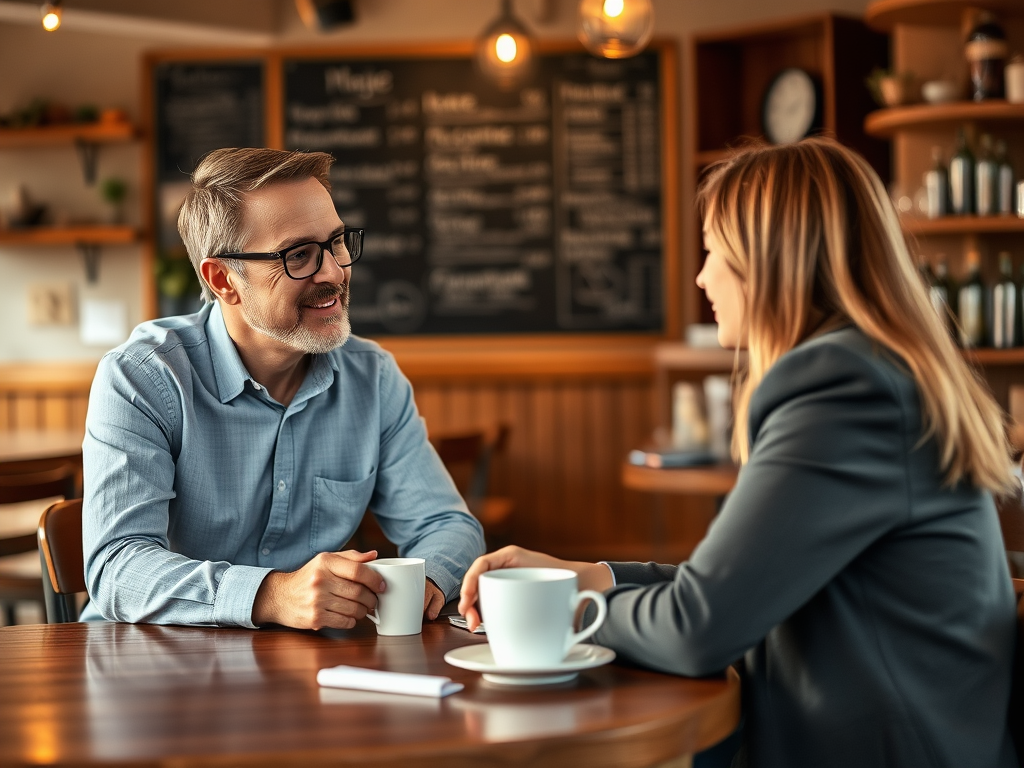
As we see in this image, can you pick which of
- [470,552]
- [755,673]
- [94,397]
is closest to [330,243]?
[94,397]

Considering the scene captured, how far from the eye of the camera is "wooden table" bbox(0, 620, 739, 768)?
2.85 feet

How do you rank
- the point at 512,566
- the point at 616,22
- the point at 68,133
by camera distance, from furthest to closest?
the point at 68,133 < the point at 616,22 < the point at 512,566

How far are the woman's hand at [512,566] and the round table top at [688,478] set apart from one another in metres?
1.94

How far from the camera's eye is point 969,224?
385 cm

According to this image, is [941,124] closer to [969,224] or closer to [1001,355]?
[969,224]

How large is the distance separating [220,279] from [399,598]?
2.51 ft

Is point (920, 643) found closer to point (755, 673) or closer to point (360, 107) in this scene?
point (755, 673)

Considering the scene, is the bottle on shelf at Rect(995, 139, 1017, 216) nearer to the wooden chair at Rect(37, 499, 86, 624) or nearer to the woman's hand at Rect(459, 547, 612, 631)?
the woman's hand at Rect(459, 547, 612, 631)

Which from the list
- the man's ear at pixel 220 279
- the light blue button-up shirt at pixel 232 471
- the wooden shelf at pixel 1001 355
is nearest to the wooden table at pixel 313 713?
the light blue button-up shirt at pixel 232 471

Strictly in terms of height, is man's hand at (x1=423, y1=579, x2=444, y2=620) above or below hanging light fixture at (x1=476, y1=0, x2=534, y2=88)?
below

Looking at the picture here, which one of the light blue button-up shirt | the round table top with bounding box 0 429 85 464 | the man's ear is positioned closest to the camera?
the light blue button-up shirt

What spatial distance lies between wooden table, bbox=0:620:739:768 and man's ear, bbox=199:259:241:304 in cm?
71

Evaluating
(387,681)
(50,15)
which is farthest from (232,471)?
(50,15)

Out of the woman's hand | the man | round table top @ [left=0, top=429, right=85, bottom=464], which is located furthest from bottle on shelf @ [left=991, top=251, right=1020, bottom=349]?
the woman's hand
